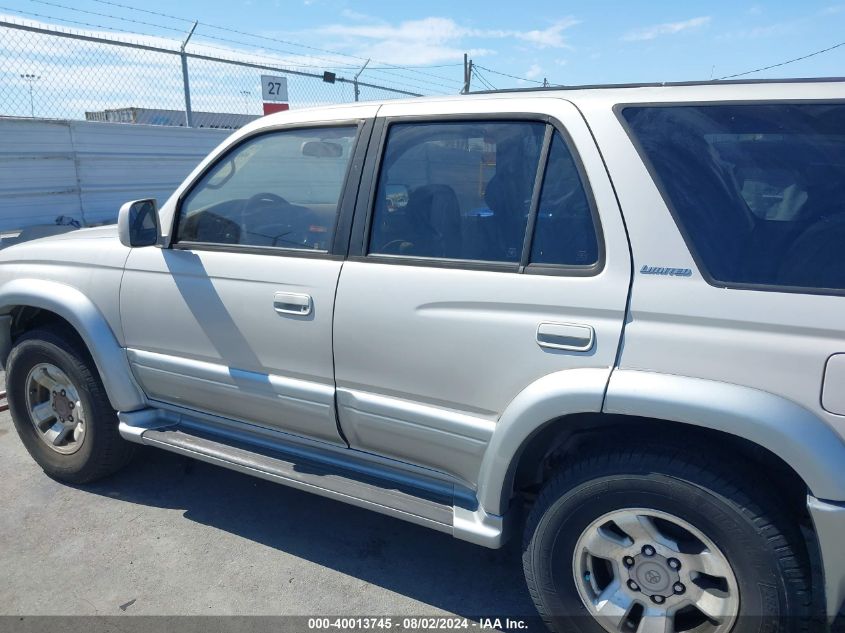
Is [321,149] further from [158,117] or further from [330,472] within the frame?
[158,117]

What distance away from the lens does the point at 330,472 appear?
2914 millimetres

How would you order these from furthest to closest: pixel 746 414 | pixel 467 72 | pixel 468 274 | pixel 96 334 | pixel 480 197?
pixel 467 72 < pixel 96 334 < pixel 480 197 < pixel 468 274 < pixel 746 414

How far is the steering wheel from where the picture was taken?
10.3 feet

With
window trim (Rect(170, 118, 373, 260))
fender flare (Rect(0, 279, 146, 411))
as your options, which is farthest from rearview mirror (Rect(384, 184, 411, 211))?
fender flare (Rect(0, 279, 146, 411))

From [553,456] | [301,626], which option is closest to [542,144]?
[553,456]

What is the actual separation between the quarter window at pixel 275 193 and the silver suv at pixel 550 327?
0.01m

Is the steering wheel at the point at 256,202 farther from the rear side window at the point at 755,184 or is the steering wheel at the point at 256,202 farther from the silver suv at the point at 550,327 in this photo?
the rear side window at the point at 755,184

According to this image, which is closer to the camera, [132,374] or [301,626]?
[301,626]

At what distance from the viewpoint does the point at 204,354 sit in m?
3.15

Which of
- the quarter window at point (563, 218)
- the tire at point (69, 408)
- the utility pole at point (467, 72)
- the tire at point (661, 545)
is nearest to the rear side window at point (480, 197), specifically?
the quarter window at point (563, 218)

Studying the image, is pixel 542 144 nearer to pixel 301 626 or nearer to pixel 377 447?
pixel 377 447

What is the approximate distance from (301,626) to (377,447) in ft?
2.51

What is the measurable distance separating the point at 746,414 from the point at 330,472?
1692 mm

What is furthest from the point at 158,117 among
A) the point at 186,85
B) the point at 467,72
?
the point at 467,72
